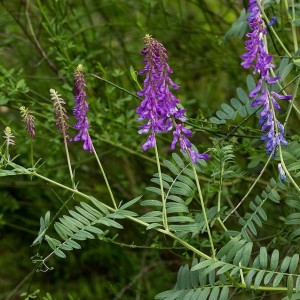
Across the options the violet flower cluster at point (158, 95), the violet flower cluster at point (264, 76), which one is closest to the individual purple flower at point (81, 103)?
the violet flower cluster at point (158, 95)

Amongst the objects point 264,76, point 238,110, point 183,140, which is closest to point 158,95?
point 183,140

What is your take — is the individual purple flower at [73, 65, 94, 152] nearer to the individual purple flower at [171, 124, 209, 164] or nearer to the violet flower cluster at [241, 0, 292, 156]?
the individual purple flower at [171, 124, 209, 164]

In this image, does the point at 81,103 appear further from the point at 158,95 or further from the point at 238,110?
the point at 238,110

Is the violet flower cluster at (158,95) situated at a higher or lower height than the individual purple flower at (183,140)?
higher

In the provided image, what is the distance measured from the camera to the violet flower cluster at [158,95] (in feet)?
4.81

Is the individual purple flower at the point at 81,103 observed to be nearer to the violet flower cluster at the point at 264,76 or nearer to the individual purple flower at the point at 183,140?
the individual purple flower at the point at 183,140

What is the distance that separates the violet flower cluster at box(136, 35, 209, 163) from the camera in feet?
4.81

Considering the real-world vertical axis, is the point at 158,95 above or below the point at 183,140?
above

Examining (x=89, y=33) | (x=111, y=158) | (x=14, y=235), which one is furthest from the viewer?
(x=14, y=235)

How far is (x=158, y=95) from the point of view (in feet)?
4.91

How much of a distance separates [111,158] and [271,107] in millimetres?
1884

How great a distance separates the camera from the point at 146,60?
147 centimetres

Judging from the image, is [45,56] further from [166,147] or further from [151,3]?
[166,147]

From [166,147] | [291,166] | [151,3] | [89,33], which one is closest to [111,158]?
[166,147]
